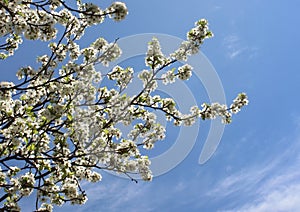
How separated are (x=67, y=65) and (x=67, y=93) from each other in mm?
697

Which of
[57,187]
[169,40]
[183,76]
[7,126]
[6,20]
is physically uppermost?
[169,40]

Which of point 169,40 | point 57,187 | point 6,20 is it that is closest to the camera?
point 6,20

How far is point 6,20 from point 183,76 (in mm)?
3748

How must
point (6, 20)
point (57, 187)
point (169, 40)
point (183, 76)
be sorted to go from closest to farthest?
point (6, 20), point (57, 187), point (183, 76), point (169, 40)

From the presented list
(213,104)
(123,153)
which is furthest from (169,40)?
(123,153)

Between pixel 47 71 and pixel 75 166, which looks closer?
pixel 75 166

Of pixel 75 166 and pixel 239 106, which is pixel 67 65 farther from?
pixel 239 106

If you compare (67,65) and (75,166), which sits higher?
(67,65)

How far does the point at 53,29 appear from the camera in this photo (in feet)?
26.2

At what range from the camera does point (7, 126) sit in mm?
7488

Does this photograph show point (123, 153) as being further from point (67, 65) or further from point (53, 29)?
point (53, 29)

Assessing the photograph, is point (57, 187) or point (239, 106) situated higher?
point (239, 106)

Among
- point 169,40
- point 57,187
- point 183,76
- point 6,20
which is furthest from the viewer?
point 169,40

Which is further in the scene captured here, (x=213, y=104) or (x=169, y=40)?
(x=169, y=40)
